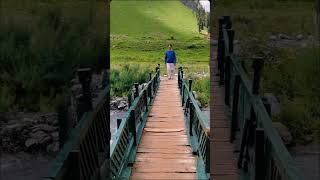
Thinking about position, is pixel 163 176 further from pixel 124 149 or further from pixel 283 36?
pixel 283 36

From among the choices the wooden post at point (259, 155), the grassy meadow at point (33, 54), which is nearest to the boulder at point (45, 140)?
the grassy meadow at point (33, 54)

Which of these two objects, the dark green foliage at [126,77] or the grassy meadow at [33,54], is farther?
the dark green foliage at [126,77]

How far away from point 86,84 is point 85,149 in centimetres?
23

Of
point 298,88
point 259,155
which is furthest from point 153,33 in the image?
point 259,155

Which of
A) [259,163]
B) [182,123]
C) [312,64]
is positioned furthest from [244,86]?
[312,64]

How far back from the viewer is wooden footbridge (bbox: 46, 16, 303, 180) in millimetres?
1527

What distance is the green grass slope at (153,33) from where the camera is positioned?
15.3 meters

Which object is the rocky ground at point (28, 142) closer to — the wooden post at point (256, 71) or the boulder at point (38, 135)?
the boulder at point (38, 135)

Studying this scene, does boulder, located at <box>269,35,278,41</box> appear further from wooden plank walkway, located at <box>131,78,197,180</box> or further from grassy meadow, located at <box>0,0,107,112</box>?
wooden plank walkway, located at <box>131,78,197,180</box>

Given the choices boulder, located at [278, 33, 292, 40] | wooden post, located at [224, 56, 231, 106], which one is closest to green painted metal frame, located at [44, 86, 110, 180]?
wooden post, located at [224, 56, 231, 106]

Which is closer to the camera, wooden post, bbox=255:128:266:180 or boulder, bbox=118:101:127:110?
wooden post, bbox=255:128:266:180

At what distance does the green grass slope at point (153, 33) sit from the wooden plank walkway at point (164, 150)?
843 centimetres

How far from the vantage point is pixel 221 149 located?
2785mm

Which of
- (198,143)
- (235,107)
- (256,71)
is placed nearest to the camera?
(256,71)
